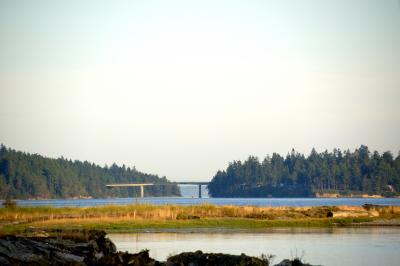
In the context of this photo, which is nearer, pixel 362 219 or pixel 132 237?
pixel 132 237

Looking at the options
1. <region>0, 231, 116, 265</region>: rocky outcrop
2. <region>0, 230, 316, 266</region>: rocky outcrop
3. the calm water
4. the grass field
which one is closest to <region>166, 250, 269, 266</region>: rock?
<region>0, 230, 316, 266</region>: rocky outcrop

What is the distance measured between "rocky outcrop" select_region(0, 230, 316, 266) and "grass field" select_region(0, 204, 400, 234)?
2439 centimetres

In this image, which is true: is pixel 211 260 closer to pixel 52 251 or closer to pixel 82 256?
pixel 82 256

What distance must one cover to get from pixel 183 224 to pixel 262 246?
16.8 metres

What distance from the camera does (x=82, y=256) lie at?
2728 centimetres

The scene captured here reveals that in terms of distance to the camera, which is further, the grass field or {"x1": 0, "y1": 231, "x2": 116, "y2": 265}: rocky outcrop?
the grass field

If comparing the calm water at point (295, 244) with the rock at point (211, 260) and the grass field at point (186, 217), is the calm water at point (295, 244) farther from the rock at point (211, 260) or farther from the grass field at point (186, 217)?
the rock at point (211, 260)

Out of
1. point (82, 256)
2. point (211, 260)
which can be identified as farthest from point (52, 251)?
point (211, 260)

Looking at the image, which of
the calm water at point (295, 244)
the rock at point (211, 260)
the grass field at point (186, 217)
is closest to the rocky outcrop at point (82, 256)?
the rock at point (211, 260)

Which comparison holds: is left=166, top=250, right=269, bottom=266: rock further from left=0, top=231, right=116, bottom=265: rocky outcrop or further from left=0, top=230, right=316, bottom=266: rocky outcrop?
left=0, top=231, right=116, bottom=265: rocky outcrop

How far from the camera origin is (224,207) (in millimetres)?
64125

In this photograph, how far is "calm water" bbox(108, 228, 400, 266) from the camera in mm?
34125

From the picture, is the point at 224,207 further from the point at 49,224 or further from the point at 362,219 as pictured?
the point at 49,224

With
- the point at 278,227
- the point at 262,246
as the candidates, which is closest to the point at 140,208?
the point at 278,227
